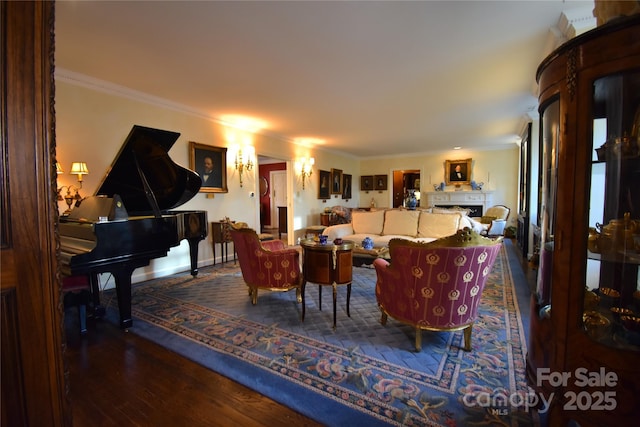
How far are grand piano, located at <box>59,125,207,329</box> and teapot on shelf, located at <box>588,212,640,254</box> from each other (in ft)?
10.2

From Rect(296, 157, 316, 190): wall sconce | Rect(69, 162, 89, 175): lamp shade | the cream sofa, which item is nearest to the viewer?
Rect(69, 162, 89, 175): lamp shade

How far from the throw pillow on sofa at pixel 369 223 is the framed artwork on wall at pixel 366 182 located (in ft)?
18.2

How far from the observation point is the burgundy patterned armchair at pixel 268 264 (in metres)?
3.00

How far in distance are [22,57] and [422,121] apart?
6012 millimetres

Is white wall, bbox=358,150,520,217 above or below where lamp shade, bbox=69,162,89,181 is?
above

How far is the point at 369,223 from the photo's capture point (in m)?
5.52

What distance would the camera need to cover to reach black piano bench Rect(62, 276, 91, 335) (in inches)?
99.0

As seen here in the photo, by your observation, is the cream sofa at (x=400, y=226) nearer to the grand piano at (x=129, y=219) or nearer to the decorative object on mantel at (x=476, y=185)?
the grand piano at (x=129, y=219)

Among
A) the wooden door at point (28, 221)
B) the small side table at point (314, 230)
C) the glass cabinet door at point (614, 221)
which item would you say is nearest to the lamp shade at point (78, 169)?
the wooden door at point (28, 221)

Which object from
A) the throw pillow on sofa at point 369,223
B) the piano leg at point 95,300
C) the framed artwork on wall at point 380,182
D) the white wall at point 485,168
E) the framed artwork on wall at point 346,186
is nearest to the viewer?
the piano leg at point 95,300

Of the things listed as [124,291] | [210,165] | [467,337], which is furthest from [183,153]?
[467,337]

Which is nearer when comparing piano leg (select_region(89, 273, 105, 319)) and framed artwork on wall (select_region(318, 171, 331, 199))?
piano leg (select_region(89, 273, 105, 319))

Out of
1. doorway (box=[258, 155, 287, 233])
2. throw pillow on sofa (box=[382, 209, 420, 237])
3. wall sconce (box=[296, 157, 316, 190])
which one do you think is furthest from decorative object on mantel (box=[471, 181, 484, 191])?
doorway (box=[258, 155, 287, 233])

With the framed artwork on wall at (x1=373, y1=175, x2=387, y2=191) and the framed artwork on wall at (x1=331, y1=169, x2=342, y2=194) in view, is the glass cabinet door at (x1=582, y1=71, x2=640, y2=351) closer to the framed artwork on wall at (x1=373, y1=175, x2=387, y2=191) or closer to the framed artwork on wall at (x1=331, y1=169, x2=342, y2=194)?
the framed artwork on wall at (x1=331, y1=169, x2=342, y2=194)
